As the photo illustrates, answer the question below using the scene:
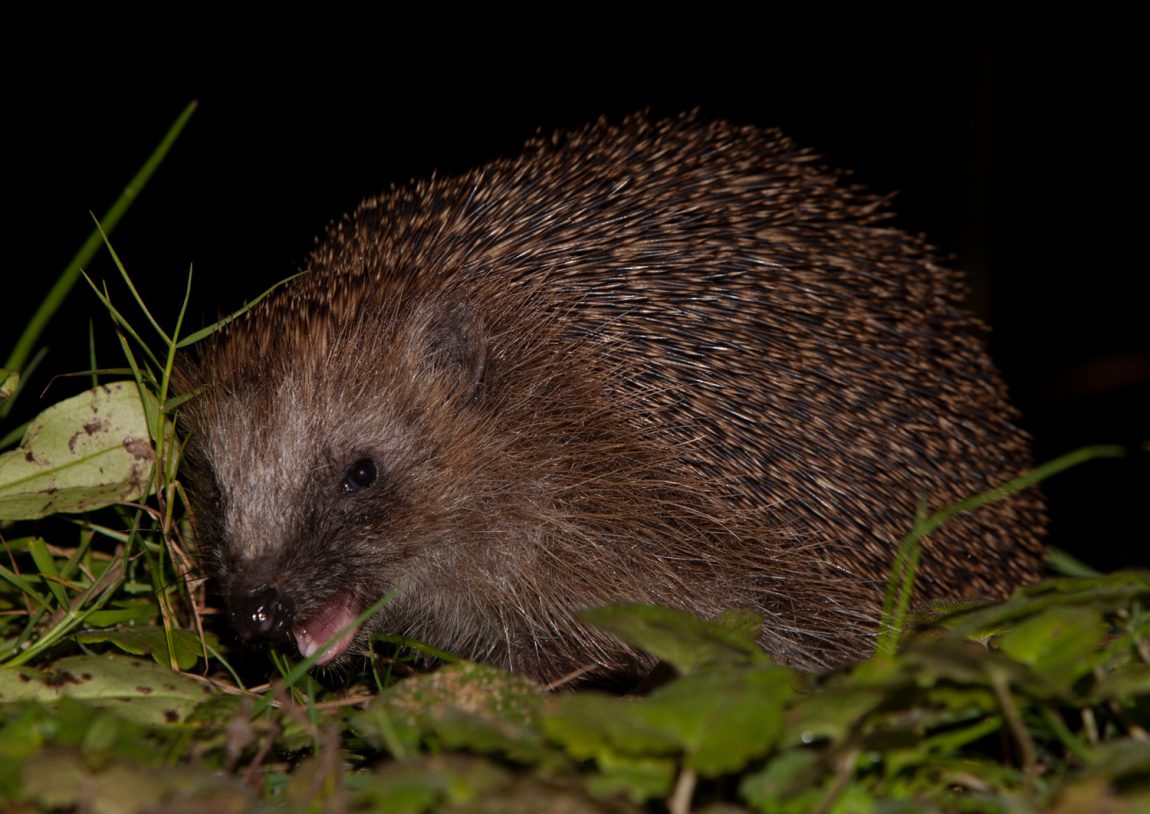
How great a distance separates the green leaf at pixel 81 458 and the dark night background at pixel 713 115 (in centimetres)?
173

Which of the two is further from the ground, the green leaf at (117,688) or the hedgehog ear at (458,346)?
the hedgehog ear at (458,346)

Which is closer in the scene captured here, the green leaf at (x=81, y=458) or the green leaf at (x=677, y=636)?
the green leaf at (x=677, y=636)

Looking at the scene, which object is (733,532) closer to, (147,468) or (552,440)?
(552,440)

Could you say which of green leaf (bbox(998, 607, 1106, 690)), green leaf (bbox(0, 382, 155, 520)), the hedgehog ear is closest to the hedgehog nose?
green leaf (bbox(0, 382, 155, 520))

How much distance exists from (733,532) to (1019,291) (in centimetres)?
628

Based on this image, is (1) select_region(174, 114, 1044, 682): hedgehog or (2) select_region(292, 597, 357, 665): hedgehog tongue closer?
(2) select_region(292, 597, 357, 665): hedgehog tongue

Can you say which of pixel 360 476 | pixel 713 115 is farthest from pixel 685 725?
pixel 713 115

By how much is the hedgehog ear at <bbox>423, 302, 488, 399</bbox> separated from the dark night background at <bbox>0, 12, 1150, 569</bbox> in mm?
1744

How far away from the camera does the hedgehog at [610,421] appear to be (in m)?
3.00

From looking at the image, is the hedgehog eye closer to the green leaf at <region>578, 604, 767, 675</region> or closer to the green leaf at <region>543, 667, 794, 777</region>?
the green leaf at <region>578, 604, 767, 675</region>

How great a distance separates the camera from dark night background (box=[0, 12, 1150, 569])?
5.36 metres

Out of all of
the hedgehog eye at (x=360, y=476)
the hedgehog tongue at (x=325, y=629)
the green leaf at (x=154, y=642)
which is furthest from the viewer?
the hedgehog eye at (x=360, y=476)

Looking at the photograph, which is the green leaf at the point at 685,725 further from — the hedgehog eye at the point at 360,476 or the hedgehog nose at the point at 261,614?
the hedgehog eye at the point at 360,476

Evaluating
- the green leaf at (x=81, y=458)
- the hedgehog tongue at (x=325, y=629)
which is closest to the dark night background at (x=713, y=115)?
the green leaf at (x=81, y=458)
